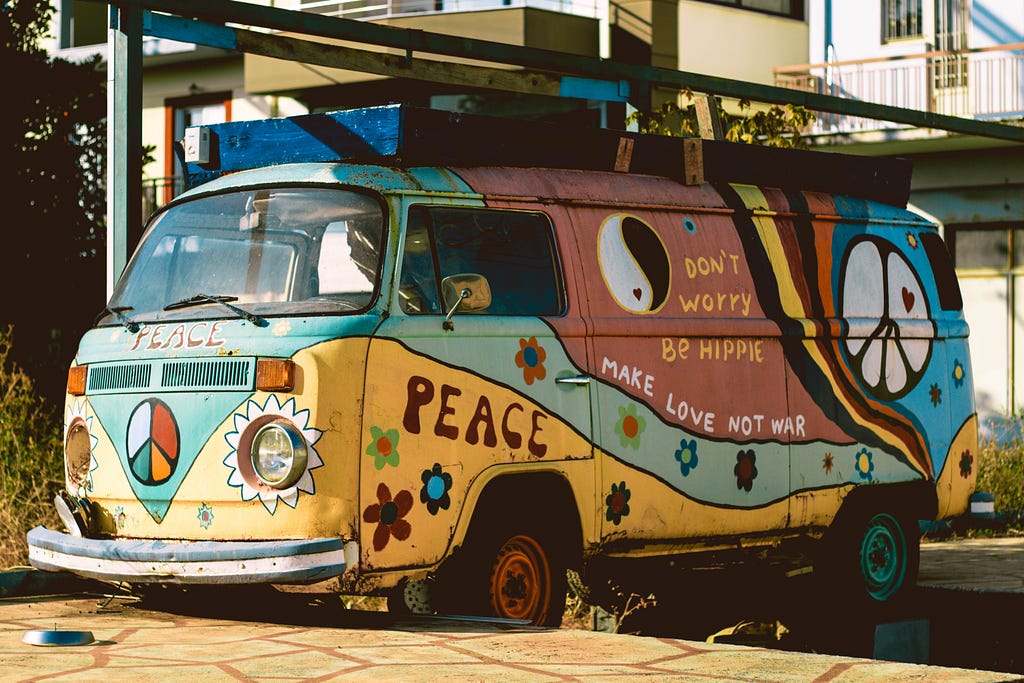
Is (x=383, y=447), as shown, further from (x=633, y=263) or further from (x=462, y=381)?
(x=633, y=263)

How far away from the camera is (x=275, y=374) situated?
7121 millimetres

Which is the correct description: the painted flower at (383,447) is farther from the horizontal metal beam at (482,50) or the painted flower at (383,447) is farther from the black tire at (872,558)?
the black tire at (872,558)

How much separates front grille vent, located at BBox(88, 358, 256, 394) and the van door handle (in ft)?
5.16

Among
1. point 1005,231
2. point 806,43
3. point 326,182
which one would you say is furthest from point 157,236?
point 806,43

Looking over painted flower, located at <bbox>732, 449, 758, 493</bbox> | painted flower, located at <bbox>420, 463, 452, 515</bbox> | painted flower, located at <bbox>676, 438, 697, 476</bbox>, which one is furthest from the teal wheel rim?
painted flower, located at <bbox>420, 463, 452, 515</bbox>

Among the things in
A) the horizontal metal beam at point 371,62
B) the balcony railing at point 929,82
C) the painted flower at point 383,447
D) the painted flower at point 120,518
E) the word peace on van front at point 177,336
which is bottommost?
the painted flower at point 120,518

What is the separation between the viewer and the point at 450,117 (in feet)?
26.3

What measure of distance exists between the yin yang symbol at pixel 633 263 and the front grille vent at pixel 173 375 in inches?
81.3

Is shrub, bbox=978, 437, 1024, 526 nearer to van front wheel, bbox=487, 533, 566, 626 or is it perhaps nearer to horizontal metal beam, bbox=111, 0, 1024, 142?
horizontal metal beam, bbox=111, 0, 1024, 142

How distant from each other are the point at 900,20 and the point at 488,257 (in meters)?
16.7

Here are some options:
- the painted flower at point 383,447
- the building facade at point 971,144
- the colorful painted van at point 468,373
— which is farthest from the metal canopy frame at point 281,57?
the building facade at point 971,144

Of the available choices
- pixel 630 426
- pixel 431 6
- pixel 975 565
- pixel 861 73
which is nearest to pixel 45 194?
pixel 630 426

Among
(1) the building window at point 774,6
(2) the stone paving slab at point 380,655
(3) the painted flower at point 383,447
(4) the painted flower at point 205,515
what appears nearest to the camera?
(2) the stone paving slab at point 380,655

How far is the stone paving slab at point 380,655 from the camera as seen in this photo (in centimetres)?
623
